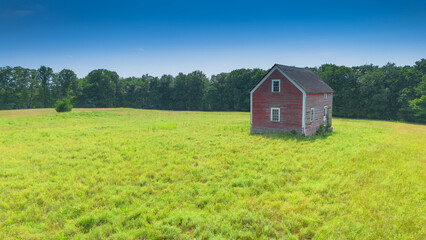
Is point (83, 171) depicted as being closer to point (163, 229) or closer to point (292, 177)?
point (163, 229)

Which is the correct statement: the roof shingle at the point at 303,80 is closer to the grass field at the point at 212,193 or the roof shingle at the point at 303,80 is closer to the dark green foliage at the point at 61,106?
the grass field at the point at 212,193

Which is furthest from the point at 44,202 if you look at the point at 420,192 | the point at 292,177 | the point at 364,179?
the point at 420,192

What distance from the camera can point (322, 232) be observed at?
7.00 meters

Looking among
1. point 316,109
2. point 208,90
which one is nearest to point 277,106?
point 316,109

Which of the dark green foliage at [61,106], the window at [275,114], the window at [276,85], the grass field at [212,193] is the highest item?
the window at [276,85]

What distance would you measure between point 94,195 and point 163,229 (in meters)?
4.15

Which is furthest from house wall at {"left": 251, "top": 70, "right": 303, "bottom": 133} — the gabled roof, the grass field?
the grass field

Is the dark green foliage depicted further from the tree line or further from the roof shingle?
the roof shingle

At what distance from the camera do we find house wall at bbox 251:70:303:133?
2272 cm

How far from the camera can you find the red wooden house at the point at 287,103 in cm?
2256

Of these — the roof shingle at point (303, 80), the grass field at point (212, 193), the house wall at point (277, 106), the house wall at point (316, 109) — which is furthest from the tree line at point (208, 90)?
the grass field at point (212, 193)

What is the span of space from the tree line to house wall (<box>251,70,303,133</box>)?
119 feet

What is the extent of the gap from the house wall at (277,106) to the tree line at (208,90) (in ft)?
119

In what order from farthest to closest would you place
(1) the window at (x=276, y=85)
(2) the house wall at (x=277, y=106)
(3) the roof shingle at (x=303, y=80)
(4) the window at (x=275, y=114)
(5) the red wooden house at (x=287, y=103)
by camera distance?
(4) the window at (x=275, y=114) < (1) the window at (x=276, y=85) < (3) the roof shingle at (x=303, y=80) < (2) the house wall at (x=277, y=106) < (5) the red wooden house at (x=287, y=103)
